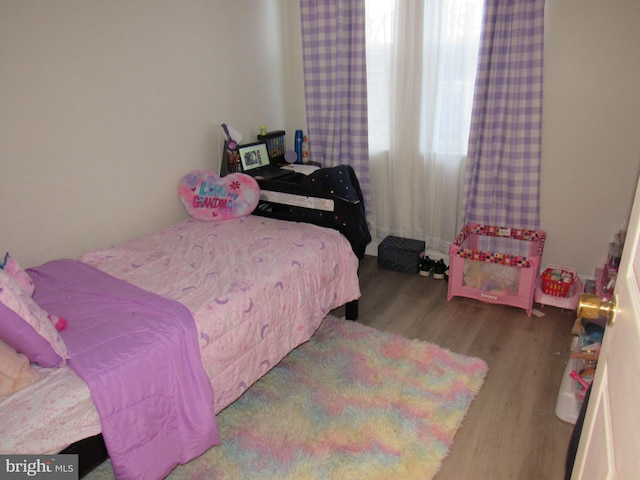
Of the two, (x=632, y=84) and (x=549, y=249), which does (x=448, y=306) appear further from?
(x=632, y=84)

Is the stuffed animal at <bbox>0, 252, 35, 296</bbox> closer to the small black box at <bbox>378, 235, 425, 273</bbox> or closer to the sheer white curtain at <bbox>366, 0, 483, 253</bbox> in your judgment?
the small black box at <bbox>378, 235, 425, 273</bbox>

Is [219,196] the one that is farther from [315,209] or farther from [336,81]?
[336,81]

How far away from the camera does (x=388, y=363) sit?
2402 millimetres

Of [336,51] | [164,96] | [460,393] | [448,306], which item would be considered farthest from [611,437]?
[336,51]

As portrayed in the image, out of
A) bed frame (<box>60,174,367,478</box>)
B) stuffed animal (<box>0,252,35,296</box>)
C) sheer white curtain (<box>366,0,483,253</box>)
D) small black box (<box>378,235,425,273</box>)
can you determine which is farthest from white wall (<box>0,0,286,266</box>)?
small black box (<box>378,235,425,273</box>)

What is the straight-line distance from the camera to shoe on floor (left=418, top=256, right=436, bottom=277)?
11.1 ft

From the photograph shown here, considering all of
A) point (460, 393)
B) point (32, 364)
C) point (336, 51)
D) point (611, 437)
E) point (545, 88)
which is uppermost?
point (336, 51)

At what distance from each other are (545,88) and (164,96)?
237 centimetres

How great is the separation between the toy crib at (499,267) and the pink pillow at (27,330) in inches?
89.4

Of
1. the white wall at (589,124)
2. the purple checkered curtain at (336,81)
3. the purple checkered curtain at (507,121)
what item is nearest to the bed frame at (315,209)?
the purple checkered curtain at (336,81)

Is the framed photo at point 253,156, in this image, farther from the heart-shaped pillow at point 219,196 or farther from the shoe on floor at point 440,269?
the shoe on floor at point 440,269

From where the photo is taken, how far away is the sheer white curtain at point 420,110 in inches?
118

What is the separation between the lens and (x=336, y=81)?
3.40 m

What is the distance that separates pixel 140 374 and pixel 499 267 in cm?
223
